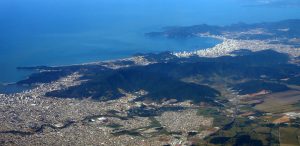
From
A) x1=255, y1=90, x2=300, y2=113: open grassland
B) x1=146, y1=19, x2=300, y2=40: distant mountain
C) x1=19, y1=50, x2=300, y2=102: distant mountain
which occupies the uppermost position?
x1=146, y1=19, x2=300, y2=40: distant mountain

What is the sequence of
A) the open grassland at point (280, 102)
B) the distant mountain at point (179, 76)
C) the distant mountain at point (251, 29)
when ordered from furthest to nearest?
1. the distant mountain at point (251, 29)
2. the distant mountain at point (179, 76)
3. the open grassland at point (280, 102)

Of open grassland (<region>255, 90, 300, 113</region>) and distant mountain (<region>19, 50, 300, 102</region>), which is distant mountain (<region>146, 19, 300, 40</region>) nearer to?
distant mountain (<region>19, 50, 300, 102</region>)

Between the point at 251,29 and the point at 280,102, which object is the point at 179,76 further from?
the point at 251,29

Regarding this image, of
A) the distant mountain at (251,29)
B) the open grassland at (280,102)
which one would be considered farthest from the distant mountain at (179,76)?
the distant mountain at (251,29)

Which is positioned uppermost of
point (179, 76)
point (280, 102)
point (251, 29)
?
point (251, 29)

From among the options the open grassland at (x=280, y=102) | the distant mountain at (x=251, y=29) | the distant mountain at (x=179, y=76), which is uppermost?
the distant mountain at (x=251, y=29)

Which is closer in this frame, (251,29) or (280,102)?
(280,102)

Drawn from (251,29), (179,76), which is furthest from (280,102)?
(251,29)

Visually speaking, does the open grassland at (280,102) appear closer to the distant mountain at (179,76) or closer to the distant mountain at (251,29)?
the distant mountain at (179,76)

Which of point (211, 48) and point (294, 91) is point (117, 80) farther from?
point (211, 48)

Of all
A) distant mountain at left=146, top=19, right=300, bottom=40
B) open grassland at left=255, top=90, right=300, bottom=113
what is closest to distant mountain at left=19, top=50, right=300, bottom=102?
open grassland at left=255, top=90, right=300, bottom=113
